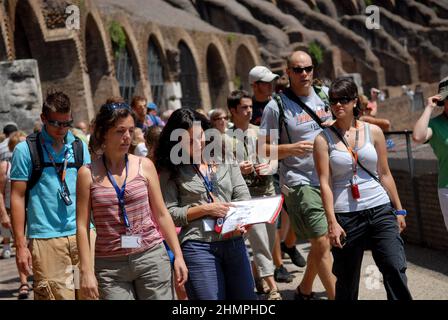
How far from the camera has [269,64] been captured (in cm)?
3731

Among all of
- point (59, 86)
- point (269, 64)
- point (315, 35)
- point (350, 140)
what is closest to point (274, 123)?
point (350, 140)

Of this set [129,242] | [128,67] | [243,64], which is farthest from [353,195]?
[243,64]

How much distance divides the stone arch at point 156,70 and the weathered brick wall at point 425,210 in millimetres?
20149

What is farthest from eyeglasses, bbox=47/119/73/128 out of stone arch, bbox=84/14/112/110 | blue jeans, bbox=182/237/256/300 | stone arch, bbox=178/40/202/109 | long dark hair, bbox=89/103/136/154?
stone arch, bbox=178/40/202/109

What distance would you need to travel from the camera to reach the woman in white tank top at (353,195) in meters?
4.39

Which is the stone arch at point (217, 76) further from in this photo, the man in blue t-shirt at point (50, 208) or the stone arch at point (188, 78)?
the man in blue t-shirt at point (50, 208)

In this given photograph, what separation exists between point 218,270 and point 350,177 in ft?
3.22

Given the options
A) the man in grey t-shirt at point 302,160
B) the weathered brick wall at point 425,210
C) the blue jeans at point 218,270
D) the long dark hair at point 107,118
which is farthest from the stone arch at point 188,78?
the long dark hair at point 107,118

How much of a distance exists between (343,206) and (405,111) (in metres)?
26.6

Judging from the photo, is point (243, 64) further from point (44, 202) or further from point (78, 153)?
point (44, 202)

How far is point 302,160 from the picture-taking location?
17.9 ft

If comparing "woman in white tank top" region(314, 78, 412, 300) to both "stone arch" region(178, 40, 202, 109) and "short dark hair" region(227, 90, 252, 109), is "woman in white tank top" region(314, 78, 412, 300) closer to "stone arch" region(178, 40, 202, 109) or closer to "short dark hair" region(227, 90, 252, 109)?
"short dark hair" region(227, 90, 252, 109)

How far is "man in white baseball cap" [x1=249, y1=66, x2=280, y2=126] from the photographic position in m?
6.49
